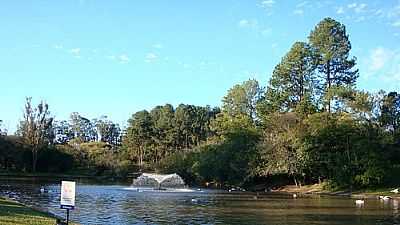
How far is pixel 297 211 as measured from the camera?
116 ft

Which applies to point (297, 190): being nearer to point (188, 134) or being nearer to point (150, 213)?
point (150, 213)

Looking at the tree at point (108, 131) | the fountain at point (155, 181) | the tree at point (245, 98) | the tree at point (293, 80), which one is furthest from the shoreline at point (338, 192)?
the tree at point (108, 131)

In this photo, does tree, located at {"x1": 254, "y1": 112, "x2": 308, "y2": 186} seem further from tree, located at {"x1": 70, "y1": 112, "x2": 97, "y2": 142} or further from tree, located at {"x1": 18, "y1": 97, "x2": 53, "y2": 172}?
tree, located at {"x1": 70, "y1": 112, "x2": 97, "y2": 142}

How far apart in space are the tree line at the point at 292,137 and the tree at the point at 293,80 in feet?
0.50

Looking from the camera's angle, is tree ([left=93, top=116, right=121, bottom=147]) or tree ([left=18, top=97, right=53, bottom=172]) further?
tree ([left=93, top=116, right=121, bottom=147])

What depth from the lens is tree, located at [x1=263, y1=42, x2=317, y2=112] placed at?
80.9 m

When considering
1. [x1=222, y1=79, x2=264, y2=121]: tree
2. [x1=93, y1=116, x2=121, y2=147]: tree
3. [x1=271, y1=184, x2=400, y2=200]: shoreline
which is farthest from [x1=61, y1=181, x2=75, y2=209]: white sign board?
[x1=93, y1=116, x2=121, y2=147]: tree

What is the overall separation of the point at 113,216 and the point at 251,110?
68.7 metres

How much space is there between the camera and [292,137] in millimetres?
64938

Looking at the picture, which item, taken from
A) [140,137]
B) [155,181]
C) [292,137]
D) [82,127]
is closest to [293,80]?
[292,137]

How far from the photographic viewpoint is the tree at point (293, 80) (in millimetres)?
80938

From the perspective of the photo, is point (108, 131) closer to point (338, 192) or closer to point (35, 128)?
point (35, 128)

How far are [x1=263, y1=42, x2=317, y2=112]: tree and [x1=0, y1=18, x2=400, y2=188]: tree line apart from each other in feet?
0.50

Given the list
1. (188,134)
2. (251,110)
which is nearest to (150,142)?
(188,134)
